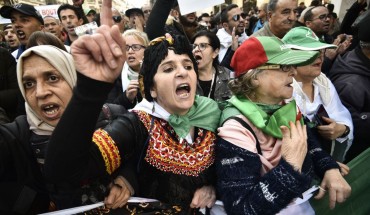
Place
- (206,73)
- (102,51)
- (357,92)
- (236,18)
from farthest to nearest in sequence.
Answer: (236,18) < (206,73) < (357,92) < (102,51)

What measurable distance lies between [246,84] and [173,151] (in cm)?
65

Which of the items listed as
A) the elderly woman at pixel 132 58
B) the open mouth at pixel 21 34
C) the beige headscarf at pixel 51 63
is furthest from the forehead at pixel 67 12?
the beige headscarf at pixel 51 63

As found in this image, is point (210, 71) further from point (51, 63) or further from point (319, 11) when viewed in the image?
point (51, 63)

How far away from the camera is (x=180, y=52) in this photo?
163 cm

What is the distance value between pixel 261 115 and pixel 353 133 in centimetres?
158

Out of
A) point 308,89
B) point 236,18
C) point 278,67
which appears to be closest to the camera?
point 278,67

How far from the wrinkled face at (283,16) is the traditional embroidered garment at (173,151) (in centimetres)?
302

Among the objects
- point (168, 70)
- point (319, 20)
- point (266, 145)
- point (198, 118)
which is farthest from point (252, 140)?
point (319, 20)

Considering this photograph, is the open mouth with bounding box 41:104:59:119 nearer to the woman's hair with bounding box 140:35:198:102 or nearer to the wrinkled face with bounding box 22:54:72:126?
the wrinkled face with bounding box 22:54:72:126

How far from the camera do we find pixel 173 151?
1517 millimetres

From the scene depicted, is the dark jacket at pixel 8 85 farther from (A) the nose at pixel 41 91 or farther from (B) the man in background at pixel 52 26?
(B) the man in background at pixel 52 26

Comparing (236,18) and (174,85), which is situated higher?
(174,85)

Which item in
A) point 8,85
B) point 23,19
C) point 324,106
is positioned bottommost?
point 324,106

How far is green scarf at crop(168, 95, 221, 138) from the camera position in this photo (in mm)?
1556
